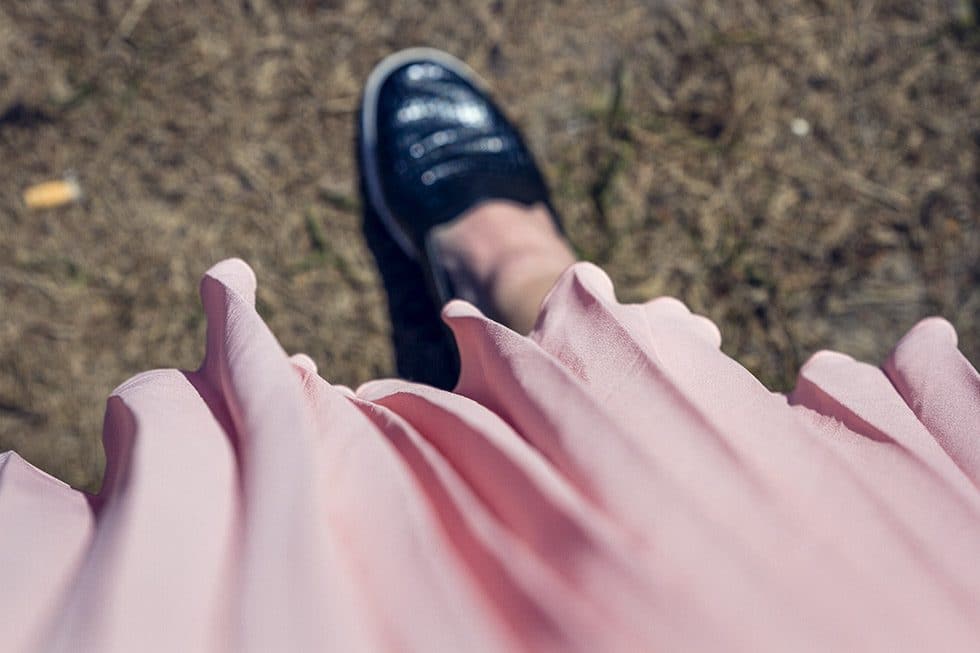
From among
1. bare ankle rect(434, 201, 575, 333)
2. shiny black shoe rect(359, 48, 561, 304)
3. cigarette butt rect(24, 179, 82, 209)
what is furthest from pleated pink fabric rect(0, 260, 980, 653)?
cigarette butt rect(24, 179, 82, 209)

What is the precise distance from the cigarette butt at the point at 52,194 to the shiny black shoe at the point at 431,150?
21.3 inches

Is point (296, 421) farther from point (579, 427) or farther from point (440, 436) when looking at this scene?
point (579, 427)

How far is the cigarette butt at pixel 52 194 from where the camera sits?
53.2 inches

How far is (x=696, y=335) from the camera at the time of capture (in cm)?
74

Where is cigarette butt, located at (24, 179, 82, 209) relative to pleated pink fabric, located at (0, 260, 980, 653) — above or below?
above

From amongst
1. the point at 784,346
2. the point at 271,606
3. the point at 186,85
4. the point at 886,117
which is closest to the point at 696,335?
the point at 271,606

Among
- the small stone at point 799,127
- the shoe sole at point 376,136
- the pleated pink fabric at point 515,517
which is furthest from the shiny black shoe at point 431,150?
the pleated pink fabric at point 515,517

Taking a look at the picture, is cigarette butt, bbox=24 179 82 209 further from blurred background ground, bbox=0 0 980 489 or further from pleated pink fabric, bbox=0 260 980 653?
pleated pink fabric, bbox=0 260 980 653

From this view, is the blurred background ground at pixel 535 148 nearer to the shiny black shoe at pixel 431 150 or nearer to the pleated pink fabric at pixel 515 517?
the shiny black shoe at pixel 431 150

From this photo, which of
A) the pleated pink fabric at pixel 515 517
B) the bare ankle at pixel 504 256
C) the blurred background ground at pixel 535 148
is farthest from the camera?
the blurred background ground at pixel 535 148

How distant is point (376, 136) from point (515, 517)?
100cm

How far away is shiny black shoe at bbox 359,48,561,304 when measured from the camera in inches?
53.3

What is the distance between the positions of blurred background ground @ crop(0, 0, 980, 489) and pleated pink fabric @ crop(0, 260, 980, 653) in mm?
718

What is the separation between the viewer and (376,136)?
4.58 feet
